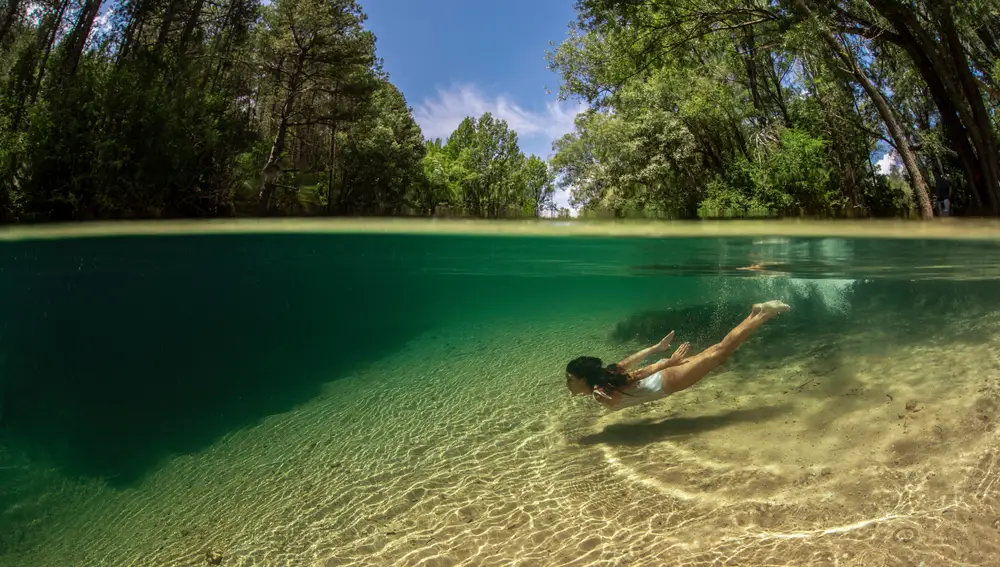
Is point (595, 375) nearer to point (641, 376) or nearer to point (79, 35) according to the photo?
point (641, 376)

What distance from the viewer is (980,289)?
1936cm

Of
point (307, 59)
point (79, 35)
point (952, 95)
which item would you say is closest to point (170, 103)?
point (79, 35)

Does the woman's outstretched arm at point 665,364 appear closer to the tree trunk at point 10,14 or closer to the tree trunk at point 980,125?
the tree trunk at point 980,125

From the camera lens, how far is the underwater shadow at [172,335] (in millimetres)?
10039

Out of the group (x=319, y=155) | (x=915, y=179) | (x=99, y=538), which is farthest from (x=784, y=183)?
(x=319, y=155)

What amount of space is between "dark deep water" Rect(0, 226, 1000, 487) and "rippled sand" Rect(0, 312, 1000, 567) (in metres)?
1.62

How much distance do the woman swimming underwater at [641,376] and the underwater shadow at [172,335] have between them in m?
6.34

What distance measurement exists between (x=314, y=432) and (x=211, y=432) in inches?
102

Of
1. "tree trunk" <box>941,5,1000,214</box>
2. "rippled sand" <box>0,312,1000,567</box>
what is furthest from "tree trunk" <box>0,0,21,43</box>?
"tree trunk" <box>941,5,1000,214</box>

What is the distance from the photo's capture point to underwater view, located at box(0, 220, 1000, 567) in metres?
4.56

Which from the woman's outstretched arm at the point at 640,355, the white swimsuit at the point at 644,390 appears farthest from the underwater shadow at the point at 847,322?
the white swimsuit at the point at 644,390

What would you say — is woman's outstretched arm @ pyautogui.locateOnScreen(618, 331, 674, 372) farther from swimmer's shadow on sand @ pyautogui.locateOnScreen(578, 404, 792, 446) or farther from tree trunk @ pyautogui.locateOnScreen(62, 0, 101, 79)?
tree trunk @ pyautogui.locateOnScreen(62, 0, 101, 79)

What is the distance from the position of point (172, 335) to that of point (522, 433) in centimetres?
2334

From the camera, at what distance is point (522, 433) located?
6.93 metres
